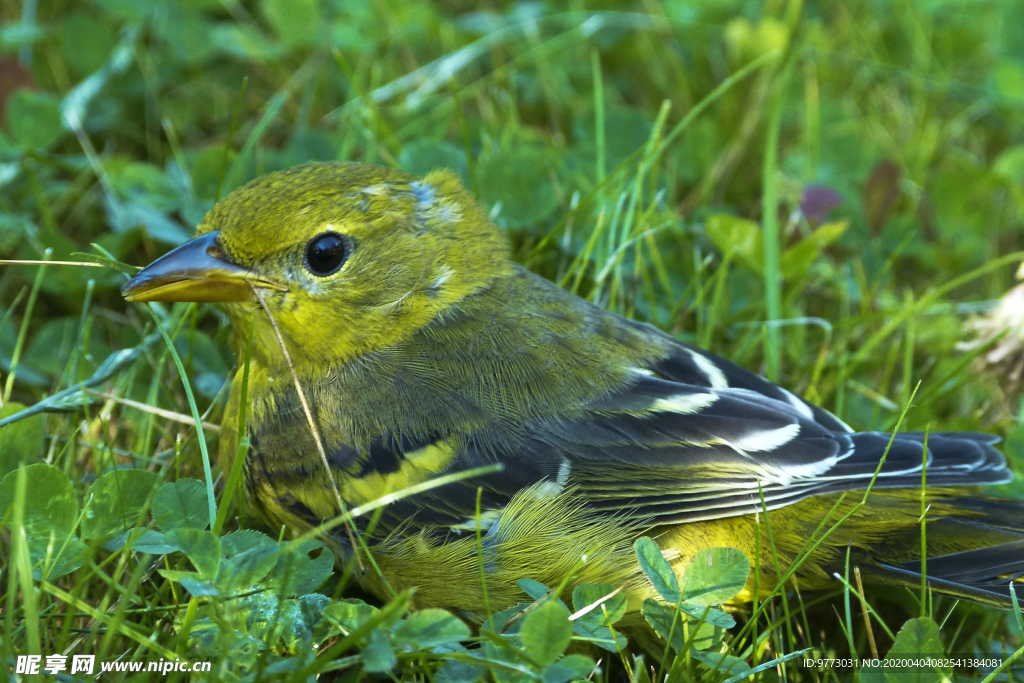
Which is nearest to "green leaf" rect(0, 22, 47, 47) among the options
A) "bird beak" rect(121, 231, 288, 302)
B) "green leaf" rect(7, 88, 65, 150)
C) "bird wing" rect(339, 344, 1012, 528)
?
"green leaf" rect(7, 88, 65, 150)

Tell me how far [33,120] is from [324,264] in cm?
184

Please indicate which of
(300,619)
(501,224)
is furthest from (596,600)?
(501,224)

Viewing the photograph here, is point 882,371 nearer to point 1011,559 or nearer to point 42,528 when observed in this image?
point 1011,559

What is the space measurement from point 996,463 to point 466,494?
1.38 metres

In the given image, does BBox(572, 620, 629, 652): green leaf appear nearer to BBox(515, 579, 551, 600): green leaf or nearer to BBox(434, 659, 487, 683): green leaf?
BBox(515, 579, 551, 600): green leaf

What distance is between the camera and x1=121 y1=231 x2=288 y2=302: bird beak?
7.96ft

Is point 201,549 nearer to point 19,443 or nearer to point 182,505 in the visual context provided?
point 182,505

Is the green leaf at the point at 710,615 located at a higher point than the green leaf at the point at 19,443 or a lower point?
lower

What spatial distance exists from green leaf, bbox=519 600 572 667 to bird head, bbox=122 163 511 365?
3.28 ft

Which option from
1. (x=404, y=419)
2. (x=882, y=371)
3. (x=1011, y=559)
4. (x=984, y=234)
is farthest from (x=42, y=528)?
(x=984, y=234)

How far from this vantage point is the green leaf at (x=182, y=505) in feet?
7.15

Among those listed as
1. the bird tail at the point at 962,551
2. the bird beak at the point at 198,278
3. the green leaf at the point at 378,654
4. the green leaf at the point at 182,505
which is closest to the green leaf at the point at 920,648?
the bird tail at the point at 962,551

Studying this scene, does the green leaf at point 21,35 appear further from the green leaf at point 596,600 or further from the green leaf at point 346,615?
the green leaf at point 596,600

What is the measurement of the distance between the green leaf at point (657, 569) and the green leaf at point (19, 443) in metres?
1.55
